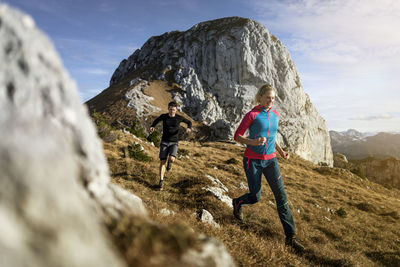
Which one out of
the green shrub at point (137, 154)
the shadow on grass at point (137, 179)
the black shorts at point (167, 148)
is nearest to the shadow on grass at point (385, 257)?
the black shorts at point (167, 148)

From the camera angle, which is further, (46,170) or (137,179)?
(137,179)

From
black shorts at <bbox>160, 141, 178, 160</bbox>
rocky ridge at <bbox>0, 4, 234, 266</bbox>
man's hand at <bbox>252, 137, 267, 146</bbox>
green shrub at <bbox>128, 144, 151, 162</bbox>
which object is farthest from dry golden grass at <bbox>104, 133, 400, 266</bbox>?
man's hand at <bbox>252, 137, 267, 146</bbox>

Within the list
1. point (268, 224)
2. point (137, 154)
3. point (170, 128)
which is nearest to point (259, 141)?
point (268, 224)

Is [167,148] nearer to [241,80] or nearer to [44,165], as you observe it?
[44,165]

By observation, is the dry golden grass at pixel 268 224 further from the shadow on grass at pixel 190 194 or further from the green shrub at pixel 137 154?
the green shrub at pixel 137 154

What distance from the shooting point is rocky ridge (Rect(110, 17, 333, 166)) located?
6875 cm

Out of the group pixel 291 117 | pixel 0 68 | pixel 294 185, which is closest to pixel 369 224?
pixel 294 185

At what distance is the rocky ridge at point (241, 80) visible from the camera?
68.8m

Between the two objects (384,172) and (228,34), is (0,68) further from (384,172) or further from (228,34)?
(384,172)

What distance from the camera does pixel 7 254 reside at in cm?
86

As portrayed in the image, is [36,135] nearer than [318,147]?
Yes

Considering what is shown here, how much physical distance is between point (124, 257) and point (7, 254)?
0.57 meters

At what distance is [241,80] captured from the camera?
7175cm

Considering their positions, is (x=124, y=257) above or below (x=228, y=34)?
below
